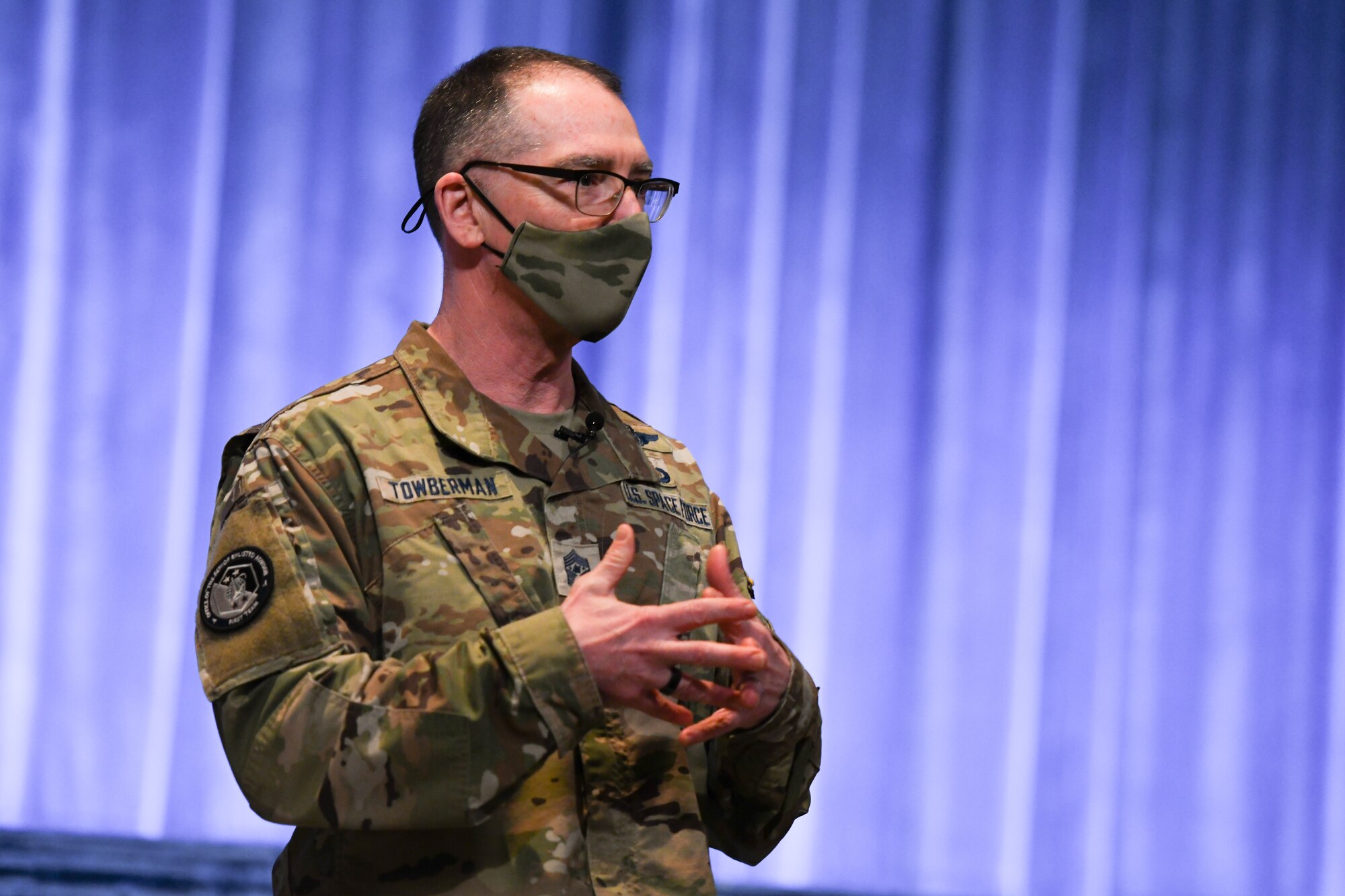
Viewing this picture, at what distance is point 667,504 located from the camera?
59.4 inches

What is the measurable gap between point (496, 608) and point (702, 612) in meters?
0.22

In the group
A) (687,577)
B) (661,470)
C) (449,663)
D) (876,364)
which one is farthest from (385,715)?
(876,364)

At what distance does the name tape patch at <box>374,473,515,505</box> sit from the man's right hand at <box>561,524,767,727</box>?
0.20 meters

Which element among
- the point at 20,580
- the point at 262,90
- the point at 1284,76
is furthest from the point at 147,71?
the point at 1284,76

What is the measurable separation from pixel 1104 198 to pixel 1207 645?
108 centimetres

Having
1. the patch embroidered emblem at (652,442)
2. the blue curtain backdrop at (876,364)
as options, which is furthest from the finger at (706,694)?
the blue curtain backdrop at (876,364)

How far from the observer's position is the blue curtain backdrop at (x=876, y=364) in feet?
9.15

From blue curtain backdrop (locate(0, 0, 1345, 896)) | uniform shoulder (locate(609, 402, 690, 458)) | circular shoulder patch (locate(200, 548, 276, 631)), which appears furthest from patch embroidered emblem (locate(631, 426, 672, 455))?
blue curtain backdrop (locate(0, 0, 1345, 896))

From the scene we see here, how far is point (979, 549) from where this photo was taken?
10.2 feet

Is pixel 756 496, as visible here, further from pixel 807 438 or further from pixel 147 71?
pixel 147 71

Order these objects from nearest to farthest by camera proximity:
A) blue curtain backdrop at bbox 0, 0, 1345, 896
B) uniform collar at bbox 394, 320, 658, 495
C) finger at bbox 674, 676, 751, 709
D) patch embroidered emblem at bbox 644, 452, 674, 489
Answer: finger at bbox 674, 676, 751, 709
uniform collar at bbox 394, 320, 658, 495
patch embroidered emblem at bbox 644, 452, 674, 489
blue curtain backdrop at bbox 0, 0, 1345, 896

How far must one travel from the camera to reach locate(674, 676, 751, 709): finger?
1.28 metres

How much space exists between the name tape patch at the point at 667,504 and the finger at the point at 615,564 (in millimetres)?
233

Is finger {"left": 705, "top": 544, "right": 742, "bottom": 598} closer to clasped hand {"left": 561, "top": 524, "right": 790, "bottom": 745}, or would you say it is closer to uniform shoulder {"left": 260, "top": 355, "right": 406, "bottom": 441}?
clasped hand {"left": 561, "top": 524, "right": 790, "bottom": 745}
